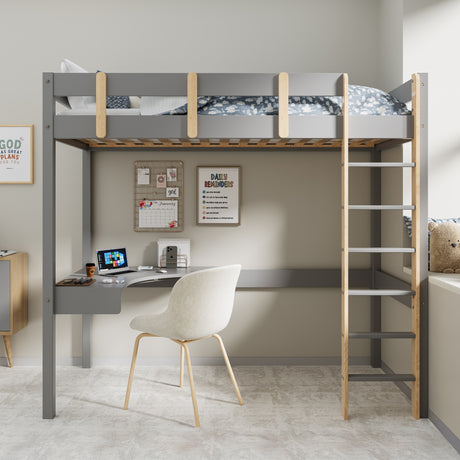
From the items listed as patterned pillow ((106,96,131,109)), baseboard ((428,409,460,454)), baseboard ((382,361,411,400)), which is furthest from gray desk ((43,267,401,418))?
patterned pillow ((106,96,131,109))

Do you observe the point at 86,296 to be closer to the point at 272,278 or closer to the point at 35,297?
the point at 35,297

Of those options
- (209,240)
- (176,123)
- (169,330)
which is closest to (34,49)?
(176,123)

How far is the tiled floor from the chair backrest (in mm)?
516

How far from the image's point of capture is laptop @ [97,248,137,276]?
3199 mm

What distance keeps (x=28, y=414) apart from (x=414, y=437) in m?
2.14

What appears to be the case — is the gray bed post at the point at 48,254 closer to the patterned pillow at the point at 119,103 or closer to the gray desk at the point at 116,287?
the gray desk at the point at 116,287

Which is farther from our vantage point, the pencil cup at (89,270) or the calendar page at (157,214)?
the calendar page at (157,214)

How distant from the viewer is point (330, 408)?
9.13 ft

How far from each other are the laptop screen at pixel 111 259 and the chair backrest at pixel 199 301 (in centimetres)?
81

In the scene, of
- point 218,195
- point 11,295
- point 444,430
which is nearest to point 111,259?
point 11,295

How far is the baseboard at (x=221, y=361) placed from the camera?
3559 millimetres

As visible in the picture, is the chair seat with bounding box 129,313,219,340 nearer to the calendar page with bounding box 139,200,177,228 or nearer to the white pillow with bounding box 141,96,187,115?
the calendar page with bounding box 139,200,177,228

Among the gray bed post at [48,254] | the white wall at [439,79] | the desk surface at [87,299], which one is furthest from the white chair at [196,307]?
the white wall at [439,79]

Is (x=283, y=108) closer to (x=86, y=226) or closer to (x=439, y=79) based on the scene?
(x=439, y=79)
